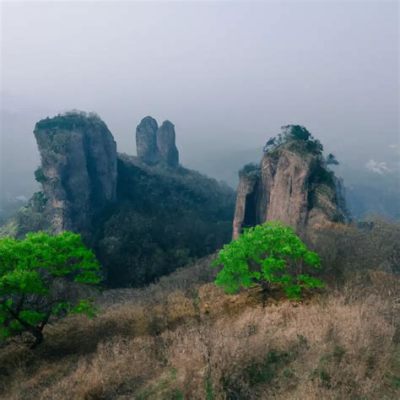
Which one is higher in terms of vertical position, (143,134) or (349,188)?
(143,134)

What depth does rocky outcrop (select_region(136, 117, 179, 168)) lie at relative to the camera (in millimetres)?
113562

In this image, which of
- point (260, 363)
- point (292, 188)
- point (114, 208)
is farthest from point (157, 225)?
point (260, 363)

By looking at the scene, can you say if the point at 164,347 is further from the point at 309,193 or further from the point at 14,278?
the point at 309,193

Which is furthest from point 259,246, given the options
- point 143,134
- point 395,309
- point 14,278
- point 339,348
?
point 143,134

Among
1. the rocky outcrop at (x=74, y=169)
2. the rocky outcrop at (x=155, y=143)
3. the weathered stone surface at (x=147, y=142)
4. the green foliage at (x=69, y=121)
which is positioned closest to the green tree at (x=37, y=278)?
the rocky outcrop at (x=74, y=169)

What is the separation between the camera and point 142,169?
8869cm

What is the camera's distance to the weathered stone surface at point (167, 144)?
114875mm

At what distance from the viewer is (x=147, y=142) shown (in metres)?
114

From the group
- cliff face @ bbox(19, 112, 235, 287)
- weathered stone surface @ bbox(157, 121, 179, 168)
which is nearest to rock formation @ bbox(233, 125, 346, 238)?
cliff face @ bbox(19, 112, 235, 287)

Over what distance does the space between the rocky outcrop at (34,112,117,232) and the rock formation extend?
30249mm

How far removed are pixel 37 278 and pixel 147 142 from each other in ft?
341

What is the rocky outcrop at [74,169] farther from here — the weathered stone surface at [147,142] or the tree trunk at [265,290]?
the tree trunk at [265,290]

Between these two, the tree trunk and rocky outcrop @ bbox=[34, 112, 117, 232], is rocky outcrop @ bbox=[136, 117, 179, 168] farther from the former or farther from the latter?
the tree trunk

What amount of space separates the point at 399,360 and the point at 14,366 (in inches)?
517
